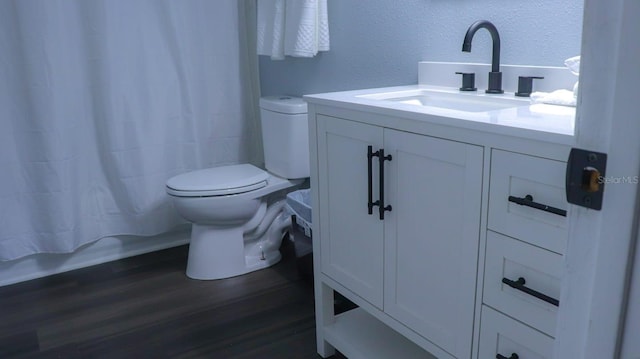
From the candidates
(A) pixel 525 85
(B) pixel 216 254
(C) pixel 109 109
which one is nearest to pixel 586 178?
(A) pixel 525 85

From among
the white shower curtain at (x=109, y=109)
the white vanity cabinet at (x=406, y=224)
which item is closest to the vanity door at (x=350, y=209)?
the white vanity cabinet at (x=406, y=224)

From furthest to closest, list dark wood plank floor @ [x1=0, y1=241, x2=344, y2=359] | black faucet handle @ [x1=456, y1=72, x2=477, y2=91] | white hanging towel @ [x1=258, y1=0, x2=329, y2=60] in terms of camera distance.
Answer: white hanging towel @ [x1=258, y1=0, x2=329, y2=60] < dark wood plank floor @ [x1=0, y1=241, x2=344, y2=359] < black faucet handle @ [x1=456, y1=72, x2=477, y2=91]

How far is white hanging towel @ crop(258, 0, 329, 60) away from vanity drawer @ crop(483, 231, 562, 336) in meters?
1.35

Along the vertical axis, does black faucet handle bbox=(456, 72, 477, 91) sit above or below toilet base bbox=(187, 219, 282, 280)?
above

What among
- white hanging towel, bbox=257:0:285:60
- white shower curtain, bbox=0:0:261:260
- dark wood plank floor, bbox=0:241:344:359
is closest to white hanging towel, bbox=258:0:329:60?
white hanging towel, bbox=257:0:285:60

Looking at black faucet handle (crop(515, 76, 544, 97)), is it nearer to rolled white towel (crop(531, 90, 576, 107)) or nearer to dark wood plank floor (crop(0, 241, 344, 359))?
rolled white towel (crop(531, 90, 576, 107))

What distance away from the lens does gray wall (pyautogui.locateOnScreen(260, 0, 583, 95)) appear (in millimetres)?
1410

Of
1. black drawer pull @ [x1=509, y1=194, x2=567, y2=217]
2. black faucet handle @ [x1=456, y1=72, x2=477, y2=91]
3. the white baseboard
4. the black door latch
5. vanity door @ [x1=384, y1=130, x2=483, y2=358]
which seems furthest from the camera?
the white baseboard

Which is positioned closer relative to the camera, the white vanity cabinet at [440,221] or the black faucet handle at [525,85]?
the white vanity cabinet at [440,221]

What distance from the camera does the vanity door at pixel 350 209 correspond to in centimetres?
145

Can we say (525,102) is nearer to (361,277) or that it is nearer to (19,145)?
(361,277)

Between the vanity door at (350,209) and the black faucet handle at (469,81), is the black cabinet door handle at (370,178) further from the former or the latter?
the black faucet handle at (469,81)

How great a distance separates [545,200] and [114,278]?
6.77 ft

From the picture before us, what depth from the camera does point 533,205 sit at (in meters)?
0.99
